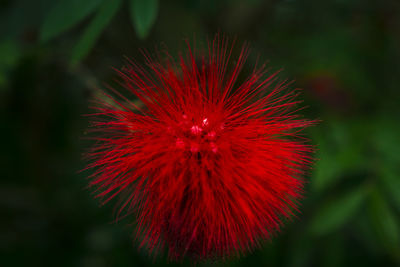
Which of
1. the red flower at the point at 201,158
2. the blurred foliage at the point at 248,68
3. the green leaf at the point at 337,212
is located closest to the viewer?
the red flower at the point at 201,158

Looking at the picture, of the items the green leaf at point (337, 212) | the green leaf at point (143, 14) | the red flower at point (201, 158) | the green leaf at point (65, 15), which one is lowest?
the green leaf at point (337, 212)

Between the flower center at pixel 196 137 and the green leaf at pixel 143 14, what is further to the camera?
the green leaf at pixel 143 14

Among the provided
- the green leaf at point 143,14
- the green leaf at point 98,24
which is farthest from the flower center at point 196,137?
the green leaf at point 98,24

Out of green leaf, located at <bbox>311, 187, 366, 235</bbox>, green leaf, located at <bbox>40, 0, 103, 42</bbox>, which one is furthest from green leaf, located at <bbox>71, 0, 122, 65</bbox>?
green leaf, located at <bbox>311, 187, 366, 235</bbox>

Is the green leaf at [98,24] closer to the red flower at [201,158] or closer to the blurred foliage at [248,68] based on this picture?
the red flower at [201,158]

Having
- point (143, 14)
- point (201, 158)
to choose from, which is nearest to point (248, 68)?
point (143, 14)

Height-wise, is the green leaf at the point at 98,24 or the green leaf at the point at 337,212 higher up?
the green leaf at the point at 98,24

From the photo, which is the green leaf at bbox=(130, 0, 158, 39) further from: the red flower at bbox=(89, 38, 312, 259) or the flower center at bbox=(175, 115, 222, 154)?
the flower center at bbox=(175, 115, 222, 154)
